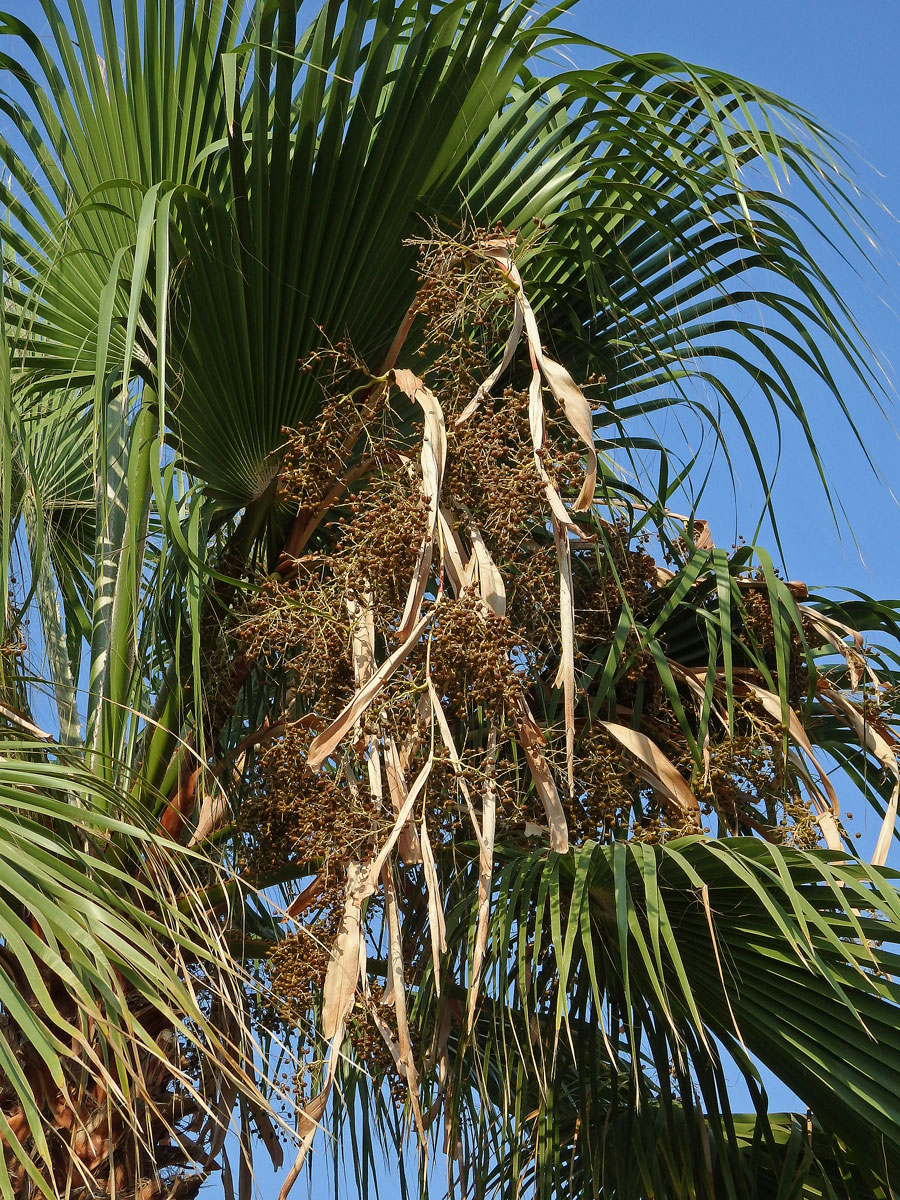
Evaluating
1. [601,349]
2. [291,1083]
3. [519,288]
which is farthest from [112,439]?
[291,1083]

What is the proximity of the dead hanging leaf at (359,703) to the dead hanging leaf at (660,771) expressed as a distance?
522 mm

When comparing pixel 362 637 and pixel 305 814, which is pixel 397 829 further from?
pixel 362 637

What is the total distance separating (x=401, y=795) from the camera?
2.19 m

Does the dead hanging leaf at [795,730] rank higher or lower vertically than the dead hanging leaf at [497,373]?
lower

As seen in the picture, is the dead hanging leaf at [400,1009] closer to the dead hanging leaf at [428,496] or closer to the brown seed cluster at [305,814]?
the brown seed cluster at [305,814]

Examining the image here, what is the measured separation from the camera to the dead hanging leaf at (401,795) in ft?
7.19

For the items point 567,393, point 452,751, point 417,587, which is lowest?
point 452,751

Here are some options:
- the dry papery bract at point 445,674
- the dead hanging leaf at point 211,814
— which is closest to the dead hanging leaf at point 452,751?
the dry papery bract at point 445,674

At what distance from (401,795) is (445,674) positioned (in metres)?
0.21

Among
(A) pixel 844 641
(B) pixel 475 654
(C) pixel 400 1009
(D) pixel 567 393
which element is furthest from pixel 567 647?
(A) pixel 844 641

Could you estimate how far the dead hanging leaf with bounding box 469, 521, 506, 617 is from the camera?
7.27ft

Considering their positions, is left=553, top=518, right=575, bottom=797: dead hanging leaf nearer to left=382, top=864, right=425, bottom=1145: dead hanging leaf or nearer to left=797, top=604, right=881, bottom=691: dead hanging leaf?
left=382, top=864, right=425, bottom=1145: dead hanging leaf

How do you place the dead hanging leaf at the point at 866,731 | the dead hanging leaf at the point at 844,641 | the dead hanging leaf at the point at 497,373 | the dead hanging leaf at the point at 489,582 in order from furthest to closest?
the dead hanging leaf at the point at 844,641 < the dead hanging leaf at the point at 866,731 < the dead hanging leaf at the point at 497,373 < the dead hanging leaf at the point at 489,582

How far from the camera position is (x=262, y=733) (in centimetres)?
275
